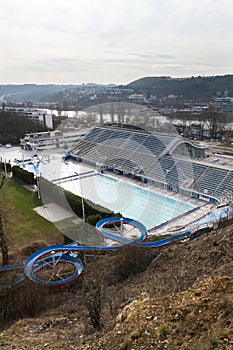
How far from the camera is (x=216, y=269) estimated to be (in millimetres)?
Answer: 6262

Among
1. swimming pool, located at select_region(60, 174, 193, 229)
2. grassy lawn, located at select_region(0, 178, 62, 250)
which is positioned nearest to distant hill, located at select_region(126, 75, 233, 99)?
swimming pool, located at select_region(60, 174, 193, 229)

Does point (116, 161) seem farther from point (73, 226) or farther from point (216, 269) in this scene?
point (216, 269)

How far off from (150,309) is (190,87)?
83.9 metres

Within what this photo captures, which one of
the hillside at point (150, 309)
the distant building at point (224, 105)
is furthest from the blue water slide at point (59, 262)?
the distant building at point (224, 105)

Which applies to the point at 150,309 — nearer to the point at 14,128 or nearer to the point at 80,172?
the point at 80,172

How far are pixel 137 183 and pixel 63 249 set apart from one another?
31.9 ft

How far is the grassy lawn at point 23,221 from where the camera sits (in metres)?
11.7

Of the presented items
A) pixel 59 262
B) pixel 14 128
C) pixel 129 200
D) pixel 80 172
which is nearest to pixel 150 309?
pixel 59 262

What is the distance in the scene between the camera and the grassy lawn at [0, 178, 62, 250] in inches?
460

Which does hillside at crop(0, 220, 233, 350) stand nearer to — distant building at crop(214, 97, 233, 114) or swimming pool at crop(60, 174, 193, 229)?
swimming pool at crop(60, 174, 193, 229)

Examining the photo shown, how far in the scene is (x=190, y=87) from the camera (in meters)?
81.2

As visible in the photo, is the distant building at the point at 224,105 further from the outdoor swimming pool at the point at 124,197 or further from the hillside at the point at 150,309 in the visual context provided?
the hillside at the point at 150,309

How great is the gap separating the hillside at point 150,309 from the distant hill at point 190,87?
7317cm

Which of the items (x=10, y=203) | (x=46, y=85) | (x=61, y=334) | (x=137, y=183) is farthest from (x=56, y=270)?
(x=46, y=85)
